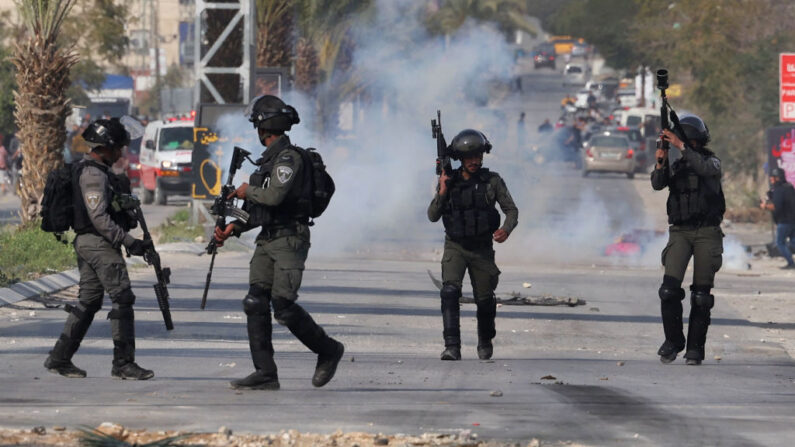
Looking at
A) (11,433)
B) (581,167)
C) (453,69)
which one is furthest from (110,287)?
(581,167)

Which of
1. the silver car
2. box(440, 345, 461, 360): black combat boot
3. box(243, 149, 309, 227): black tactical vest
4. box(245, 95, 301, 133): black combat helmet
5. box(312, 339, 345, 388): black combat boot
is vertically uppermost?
box(245, 95, 301, 133): black combat helmet

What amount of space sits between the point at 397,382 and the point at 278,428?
7.50ft

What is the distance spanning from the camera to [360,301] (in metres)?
16.6

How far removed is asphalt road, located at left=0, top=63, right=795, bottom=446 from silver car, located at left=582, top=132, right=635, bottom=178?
102 feet

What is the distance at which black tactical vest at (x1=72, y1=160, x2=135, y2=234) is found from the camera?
9289 mm

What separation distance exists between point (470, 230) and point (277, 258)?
2.48m

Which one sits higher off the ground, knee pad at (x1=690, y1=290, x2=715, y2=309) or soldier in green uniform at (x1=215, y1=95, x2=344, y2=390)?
soldier in green uniform at (x1=215, y1=95, x2=344, y2=390)

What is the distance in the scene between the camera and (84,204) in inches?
365

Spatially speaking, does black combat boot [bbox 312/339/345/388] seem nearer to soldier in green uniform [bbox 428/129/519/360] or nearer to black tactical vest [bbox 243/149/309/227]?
black tactical vest [bbox 243/149/309/227]

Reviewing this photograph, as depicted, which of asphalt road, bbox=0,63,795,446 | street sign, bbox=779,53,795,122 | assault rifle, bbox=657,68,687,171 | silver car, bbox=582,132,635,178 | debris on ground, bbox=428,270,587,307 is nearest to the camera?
asphalt road, bbox=0,63,795,446

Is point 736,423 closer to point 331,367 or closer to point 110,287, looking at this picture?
point 331,367

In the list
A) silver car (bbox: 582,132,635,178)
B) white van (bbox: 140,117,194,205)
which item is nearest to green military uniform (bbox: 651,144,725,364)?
white van (bbox: 140,117,194,205)

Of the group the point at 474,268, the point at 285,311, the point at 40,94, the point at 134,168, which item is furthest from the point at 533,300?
the point at 134,168

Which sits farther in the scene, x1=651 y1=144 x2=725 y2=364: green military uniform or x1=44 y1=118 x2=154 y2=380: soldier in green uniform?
x1=651 y1=144 x2=725 y2=364: green military uniform
